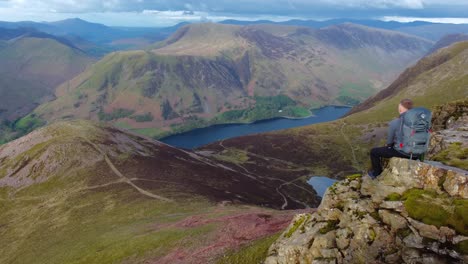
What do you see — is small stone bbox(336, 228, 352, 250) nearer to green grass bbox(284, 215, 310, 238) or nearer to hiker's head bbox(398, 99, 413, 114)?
green grass bbox(284, 215, 310, 238)

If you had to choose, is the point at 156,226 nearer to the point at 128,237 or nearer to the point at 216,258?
the point at 128,237

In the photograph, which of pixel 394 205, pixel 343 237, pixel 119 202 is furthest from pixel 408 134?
pixel 119 202

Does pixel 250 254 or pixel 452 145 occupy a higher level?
pixel 452 145

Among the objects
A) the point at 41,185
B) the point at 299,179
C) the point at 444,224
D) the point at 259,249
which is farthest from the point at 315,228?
the point at 299,179

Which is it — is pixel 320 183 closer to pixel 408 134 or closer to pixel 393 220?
pixel 393 220

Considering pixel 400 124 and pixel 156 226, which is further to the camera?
pixel 156 226

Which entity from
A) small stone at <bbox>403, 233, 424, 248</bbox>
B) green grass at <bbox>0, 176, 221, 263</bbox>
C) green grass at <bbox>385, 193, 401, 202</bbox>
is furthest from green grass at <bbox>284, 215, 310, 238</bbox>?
green grass at <bbox>0, 176, 221, 263</bbox>
